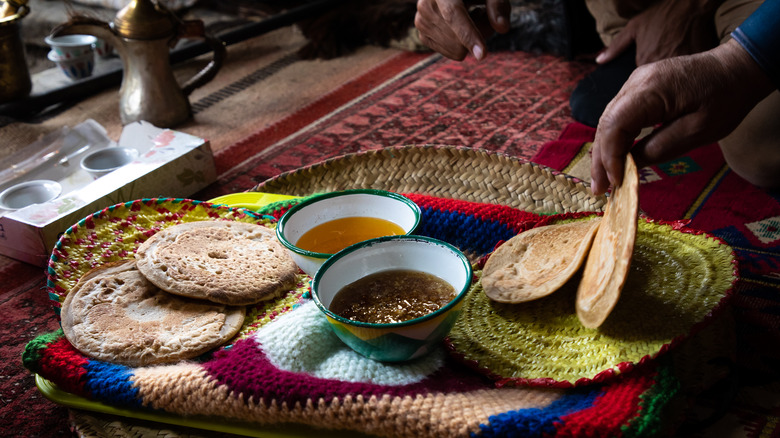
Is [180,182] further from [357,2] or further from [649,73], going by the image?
[357,2]

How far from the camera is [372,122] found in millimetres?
Answer: 1682

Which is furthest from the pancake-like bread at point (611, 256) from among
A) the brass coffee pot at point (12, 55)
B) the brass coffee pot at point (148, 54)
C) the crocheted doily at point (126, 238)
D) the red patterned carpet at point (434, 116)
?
the brass coffee pot at point (12, 55)

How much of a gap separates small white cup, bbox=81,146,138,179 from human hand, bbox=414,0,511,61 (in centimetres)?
70

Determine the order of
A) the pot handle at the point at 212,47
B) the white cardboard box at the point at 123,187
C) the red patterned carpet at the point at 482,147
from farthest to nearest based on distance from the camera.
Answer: the pot handle at the point at 212,47
the white cardboard box at the point at 123,187
the red patterned carpet at the point at 482,147

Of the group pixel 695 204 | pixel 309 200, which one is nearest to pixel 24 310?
pixel 309 200

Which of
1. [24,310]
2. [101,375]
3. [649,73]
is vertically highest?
[649,73]

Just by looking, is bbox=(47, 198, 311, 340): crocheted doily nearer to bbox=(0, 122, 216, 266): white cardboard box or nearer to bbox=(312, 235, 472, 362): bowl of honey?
Result: bbox=(312, 235, 472, 362): bowl of honey

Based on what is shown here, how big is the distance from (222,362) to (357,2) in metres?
2.06

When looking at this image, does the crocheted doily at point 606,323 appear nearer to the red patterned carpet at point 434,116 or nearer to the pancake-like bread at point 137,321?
the pancake-like bread at point 137,321

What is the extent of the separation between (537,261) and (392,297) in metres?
0.19

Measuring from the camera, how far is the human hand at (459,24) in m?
1.01

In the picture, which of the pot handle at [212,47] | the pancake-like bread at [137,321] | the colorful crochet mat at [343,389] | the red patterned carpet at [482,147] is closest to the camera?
the colorful crochet mat at [343,389]

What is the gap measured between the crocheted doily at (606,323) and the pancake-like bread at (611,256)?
0.11 feet

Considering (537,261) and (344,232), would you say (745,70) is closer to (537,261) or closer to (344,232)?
(537,261)
